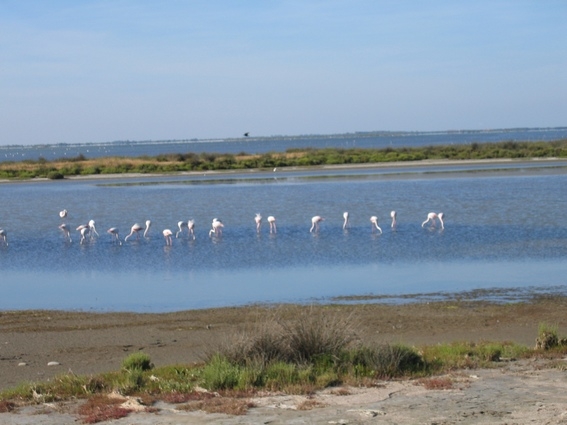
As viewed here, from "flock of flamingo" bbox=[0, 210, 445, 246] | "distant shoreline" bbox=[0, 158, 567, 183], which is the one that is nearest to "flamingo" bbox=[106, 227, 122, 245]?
"flock of flamingo" bbox=[0, 210, 445, 246]

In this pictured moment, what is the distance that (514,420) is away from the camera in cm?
800

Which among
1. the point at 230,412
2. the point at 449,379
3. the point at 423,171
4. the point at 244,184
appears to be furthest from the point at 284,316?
the point at 423,171

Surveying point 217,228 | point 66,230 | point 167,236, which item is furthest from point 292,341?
point 66,230

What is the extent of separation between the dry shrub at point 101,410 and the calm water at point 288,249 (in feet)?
25.9

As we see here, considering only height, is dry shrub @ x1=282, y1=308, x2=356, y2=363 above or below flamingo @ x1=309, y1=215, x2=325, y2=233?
above

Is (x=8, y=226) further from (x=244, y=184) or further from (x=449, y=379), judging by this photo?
(x=449, y=379)

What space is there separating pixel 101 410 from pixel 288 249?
53.1 ft

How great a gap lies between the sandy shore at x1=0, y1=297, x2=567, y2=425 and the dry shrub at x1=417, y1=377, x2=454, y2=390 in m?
0.10

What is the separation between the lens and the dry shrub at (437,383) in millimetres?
9367

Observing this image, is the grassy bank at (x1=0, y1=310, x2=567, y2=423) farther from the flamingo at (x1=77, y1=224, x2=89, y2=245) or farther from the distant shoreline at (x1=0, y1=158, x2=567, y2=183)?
the distant shoreline at (x1=0, y1=158, x2=567, y2=183)

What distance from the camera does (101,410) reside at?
868 centimetres

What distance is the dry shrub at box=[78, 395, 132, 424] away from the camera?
843 cm

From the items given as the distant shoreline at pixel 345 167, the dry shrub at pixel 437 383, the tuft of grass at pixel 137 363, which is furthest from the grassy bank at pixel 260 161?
the dry shrub at pixel 437 383

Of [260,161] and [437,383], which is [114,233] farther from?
[260,161]
